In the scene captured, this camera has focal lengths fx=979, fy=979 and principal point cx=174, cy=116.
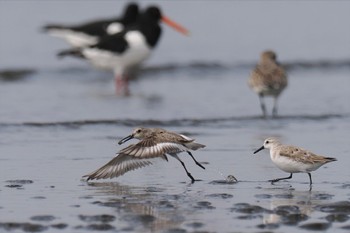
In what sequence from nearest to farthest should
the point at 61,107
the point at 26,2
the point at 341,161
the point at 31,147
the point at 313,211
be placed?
the point at 313,211 → the point at 341,161 → the point at 31,147 → the point at 61,107 → the point at 26,2

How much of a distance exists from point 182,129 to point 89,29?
357 inches

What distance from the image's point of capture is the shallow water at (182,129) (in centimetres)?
687

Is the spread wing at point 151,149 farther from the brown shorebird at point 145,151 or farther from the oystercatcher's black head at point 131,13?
the oystercatcher's black head at point 131,13

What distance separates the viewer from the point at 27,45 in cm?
2198

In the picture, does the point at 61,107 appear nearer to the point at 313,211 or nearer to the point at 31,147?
the point at 31,147

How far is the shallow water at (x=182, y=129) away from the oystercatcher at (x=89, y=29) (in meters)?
0.57

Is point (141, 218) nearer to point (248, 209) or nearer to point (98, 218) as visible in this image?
point (98, 218)

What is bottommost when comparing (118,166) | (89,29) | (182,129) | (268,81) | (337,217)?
(337,217)

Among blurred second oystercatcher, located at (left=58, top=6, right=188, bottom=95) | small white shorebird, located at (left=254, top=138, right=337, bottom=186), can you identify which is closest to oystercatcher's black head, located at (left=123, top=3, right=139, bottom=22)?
blurred second oystercatcher, located at (left=58, top=6, right=188, bottom=95)

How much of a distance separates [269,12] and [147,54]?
7770 millimetres

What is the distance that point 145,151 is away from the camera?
327 inches

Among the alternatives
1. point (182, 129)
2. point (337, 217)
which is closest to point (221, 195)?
point (337, 217)

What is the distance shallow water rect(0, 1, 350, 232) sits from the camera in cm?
687

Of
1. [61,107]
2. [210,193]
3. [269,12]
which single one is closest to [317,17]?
[269,12]
